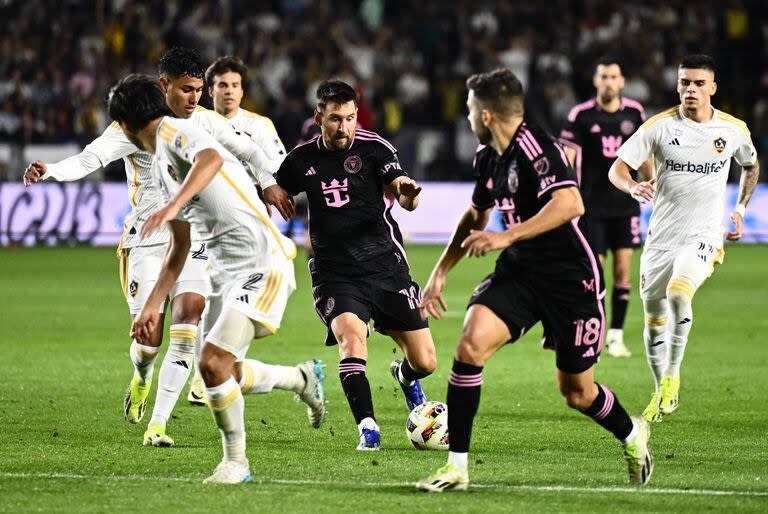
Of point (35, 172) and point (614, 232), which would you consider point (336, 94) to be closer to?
point (35, 172)

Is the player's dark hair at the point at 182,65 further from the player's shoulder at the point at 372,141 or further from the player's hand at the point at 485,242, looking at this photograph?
the player's hand at the point at 485,242

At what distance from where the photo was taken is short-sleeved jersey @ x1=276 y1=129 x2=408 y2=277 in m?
8.17

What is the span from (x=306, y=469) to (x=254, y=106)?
2044 centimetres

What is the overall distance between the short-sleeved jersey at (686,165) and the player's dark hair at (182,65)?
2916mm

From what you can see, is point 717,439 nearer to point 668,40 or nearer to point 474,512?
point 474,512

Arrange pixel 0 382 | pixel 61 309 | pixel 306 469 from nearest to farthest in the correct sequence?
pixel 306 469 < pixel 0 382 < pixel 61 309

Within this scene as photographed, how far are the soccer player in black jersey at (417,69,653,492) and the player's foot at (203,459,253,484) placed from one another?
0.87m

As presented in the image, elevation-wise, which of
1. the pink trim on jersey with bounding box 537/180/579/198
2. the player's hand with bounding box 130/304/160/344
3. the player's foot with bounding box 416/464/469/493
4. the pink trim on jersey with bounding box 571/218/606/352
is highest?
the pink trim on jersey with bounding box 537/180/579/198

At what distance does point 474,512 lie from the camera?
19.5 feet

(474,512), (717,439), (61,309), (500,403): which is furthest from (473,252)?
(61,309)

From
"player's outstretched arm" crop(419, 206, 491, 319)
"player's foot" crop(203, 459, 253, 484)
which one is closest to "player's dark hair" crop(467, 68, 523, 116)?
"player's outstretched arm" crop(419, 206, 491, 319)

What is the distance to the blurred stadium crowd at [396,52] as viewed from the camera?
87.9 ft

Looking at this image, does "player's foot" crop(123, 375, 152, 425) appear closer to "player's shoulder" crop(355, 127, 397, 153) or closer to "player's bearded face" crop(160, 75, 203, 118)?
Answer: "player's bearded face" crop(160, 75, 203, 118)

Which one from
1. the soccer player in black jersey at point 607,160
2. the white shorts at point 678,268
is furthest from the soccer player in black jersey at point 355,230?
the soccer player in black jersey at point 607,160
